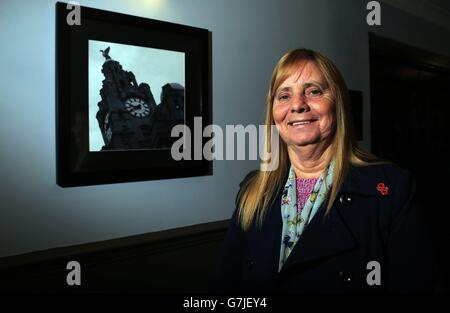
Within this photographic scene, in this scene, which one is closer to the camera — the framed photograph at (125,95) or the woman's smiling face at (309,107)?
the woman's smiling face at (309,107)

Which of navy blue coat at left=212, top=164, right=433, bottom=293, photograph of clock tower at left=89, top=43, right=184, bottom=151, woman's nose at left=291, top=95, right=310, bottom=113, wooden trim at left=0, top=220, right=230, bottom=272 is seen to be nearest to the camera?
navy blue coat at left=212, top=164, right=433, bottom=293

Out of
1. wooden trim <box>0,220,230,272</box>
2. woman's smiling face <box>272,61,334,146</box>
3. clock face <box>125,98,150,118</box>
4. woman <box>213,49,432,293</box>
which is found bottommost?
wooden trim <box>0,220,230,272</box>

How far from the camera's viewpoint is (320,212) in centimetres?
104

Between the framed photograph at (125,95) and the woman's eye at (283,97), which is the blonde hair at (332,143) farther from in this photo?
the framed photograph at (125,95)

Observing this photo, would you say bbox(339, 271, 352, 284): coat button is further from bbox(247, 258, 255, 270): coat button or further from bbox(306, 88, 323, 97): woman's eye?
bbox(306, 88, 323, 97): woman's eye

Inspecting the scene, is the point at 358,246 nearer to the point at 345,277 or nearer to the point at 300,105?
the point at 345,277

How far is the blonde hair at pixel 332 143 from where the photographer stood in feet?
3.55

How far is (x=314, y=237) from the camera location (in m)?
1.01

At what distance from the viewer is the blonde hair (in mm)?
1082

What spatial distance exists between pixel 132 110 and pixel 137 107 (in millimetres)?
26

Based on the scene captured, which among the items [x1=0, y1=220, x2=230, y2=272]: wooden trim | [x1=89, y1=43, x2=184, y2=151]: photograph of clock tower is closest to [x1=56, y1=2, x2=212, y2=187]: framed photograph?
[x1=89, y1=43, x2=184, y2=151]: photograph of clock tower

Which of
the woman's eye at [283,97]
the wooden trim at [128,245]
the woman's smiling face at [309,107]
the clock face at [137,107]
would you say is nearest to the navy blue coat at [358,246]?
the woman's smiling face at [309,107]

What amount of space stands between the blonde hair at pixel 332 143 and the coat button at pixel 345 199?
2cm

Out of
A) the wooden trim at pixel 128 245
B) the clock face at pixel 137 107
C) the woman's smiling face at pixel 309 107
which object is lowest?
the wooden trim at pixel 128 245
